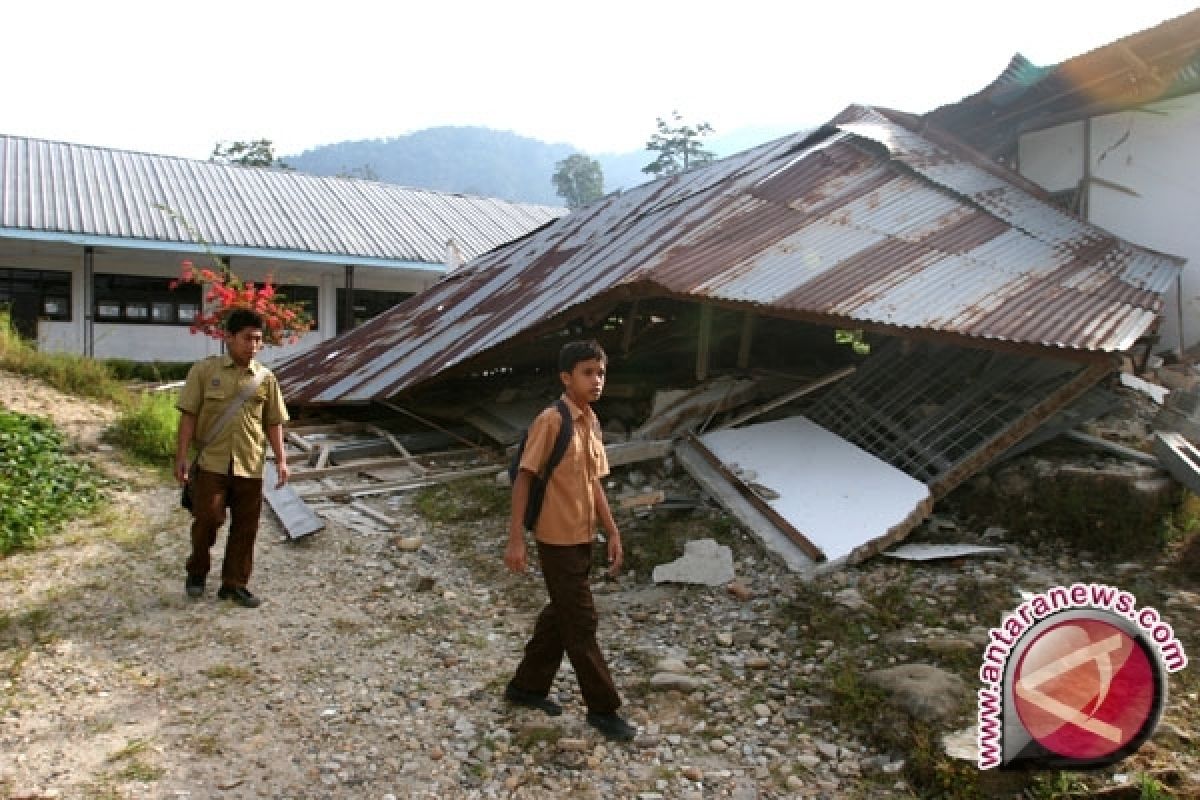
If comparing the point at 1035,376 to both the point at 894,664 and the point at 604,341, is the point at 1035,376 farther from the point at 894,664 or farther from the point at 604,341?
the point at 604,341

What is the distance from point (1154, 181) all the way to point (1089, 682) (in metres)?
7.38

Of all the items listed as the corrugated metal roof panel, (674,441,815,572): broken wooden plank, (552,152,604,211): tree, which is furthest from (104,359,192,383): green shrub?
(552,152,604,211): tree

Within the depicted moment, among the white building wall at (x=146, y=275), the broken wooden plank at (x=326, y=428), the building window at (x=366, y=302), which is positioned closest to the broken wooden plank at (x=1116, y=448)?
the broken wooden plank at (x=326, y=428)

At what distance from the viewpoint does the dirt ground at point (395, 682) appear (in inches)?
118

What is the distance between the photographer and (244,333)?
4.30 metres

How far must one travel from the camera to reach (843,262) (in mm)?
6355

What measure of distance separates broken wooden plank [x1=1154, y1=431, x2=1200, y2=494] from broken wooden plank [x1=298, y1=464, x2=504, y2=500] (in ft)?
16.1

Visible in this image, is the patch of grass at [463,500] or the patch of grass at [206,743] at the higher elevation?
the patch of grass at [206,743]

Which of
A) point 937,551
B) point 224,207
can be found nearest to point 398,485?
point 937,551

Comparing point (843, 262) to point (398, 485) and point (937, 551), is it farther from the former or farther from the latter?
point (398, 485)

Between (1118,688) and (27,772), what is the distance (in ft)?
12.9

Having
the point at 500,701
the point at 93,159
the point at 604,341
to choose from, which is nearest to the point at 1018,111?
the point at 604,341

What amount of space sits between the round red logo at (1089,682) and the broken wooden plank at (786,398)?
369cm

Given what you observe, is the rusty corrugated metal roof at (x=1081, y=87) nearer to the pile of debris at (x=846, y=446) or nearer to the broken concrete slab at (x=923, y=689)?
the pile of debris at (x=846, y=446)
